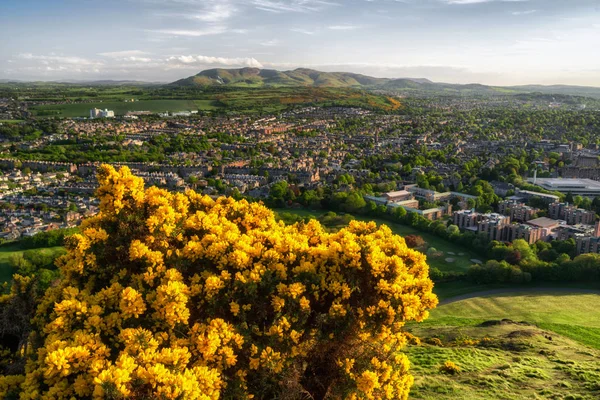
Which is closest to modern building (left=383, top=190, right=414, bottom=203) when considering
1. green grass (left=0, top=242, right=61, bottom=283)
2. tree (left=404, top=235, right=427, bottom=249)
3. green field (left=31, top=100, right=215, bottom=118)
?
tree (left=404, top=235, right=427, bottom=249)

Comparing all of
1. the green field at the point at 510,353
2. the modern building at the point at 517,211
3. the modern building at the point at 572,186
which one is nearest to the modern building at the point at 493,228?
the modern building at the point at 517,211

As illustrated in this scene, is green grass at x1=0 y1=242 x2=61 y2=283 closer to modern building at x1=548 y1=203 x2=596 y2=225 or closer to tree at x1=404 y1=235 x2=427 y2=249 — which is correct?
tree at x1=404 y1=235 x2=427 y2=249

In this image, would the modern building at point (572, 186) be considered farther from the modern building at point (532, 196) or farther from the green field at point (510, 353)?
the green field at point (510, 353)

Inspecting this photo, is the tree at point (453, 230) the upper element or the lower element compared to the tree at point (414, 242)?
upper

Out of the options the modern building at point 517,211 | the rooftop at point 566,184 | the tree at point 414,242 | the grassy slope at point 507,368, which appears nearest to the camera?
the grassy slope at point 507,368

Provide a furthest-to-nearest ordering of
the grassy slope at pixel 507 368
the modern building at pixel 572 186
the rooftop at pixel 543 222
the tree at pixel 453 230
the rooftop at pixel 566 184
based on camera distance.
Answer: the rooftop at pixel 566 184, the modern building at pixel 572 186, the rooftop at pixel 543 222, the tree at pixel 453 230, the grassy slope at pixel 507 368

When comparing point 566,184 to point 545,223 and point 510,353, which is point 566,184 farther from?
point 510,353

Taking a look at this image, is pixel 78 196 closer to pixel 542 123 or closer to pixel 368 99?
pixel 542 123
